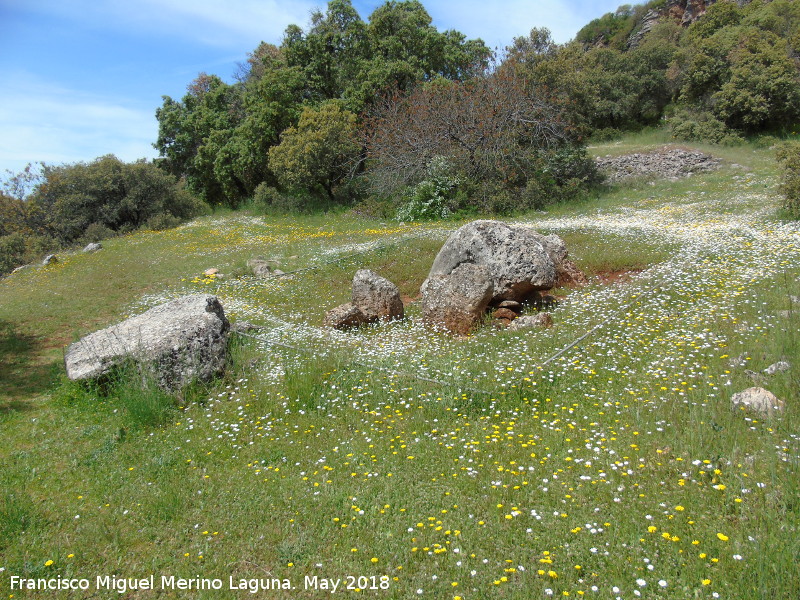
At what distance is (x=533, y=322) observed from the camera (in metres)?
9.75

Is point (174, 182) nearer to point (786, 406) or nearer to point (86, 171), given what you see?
point (86, 171)

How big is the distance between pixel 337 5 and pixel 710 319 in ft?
103

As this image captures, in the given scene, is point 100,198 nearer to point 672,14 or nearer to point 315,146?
point 315,146

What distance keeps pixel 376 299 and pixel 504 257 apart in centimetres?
272

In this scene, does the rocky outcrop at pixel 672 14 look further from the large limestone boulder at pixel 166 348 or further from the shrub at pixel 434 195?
the large limestone boulder at pixel 166 348

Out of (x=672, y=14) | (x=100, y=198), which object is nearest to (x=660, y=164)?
(x=100, y=198)

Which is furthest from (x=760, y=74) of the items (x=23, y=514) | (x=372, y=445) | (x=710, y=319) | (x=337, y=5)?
(x=23, y=514)

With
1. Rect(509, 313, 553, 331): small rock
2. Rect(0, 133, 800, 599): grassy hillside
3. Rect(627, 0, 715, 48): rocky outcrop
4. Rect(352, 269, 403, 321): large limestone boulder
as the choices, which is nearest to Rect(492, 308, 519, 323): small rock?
Rect(509, 313, 553, 331): small rock

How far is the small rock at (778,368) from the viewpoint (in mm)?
6555

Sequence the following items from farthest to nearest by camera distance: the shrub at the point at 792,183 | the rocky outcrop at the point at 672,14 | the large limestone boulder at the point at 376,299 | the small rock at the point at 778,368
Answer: the rocky outcrop at the point at 672,14
the shrub at the point at 792,183
the large limestone boulder at the point at 376,299
the small rock at the point at 778,368

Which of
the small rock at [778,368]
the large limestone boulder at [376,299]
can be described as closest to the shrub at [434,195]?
the large limestone boulder at [376,299]

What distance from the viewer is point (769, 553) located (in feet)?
12.5

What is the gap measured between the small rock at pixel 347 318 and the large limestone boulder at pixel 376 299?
0.34 feet

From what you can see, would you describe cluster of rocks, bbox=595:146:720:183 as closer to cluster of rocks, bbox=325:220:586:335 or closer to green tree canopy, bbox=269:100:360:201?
green tree canopy, bbox=269:100:360:201
